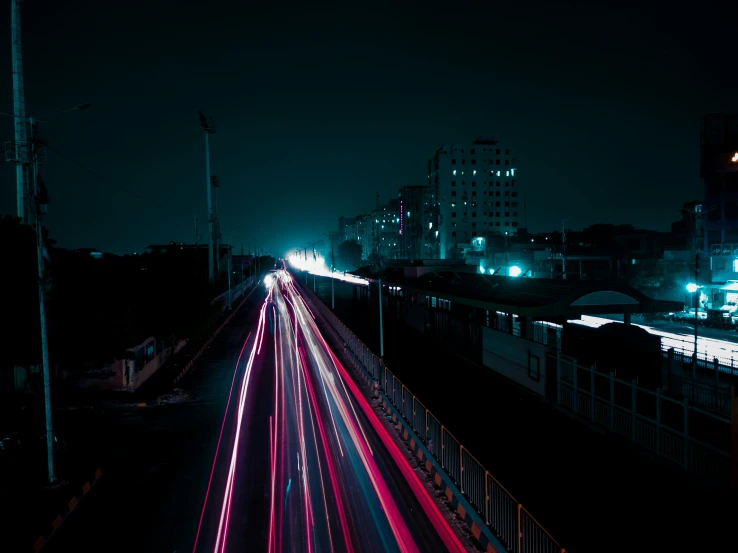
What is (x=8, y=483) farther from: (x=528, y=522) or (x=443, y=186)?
(x=443, y=186)

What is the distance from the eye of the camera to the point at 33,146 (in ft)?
40.8

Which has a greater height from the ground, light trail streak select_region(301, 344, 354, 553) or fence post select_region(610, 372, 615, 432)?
fence post select_region(610, 372, 615, 432)

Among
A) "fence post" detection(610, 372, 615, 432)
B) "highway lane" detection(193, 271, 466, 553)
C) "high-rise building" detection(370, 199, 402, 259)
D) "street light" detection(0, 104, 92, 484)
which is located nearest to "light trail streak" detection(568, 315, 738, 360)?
"fence post" detection(610, 372, 615, 432)

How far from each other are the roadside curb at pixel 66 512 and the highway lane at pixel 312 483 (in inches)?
116

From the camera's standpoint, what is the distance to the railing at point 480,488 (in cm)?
790

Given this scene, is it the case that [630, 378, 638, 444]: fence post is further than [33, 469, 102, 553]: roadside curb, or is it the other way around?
[630, 378, 638, 444]: fence post

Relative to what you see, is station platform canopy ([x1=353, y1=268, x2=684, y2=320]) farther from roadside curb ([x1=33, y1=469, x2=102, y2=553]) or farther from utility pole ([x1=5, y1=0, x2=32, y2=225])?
utility pole ([x1=5, y1=0, x2=32, y2=225])

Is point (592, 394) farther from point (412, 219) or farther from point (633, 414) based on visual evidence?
point (412, 219)

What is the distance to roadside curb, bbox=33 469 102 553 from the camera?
9.52m

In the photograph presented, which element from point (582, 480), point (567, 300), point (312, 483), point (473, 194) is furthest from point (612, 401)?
point (473, 194)

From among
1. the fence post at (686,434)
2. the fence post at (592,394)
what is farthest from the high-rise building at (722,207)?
the fence post at (686,434)

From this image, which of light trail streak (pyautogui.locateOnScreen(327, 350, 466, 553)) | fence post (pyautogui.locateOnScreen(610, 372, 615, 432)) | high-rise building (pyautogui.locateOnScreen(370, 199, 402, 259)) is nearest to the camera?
light trail streak (pyautogui.locateOnScreen(327, 350, 466, 553))

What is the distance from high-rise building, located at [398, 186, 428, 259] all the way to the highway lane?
10929cm

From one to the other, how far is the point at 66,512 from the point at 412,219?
12749 centimetres
